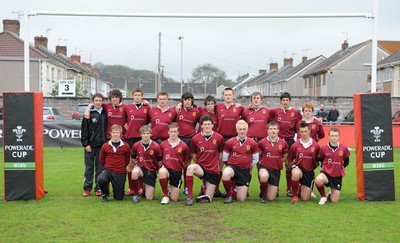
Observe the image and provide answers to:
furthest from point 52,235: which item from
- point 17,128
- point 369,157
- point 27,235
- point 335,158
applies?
point 369,157

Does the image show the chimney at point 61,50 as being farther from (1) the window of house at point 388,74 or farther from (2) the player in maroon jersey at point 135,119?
(2) the player in maroon jersey at point 135,119

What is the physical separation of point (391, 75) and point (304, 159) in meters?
34.2

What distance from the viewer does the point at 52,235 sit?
17.2 feet

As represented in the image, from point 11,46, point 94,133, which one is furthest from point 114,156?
point 11,46

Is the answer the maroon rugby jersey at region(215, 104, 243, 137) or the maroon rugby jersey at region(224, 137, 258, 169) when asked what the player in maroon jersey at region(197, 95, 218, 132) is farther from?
the maroon rugby jersey at region(224, 137, 258, 169)

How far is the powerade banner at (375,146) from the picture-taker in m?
7.30

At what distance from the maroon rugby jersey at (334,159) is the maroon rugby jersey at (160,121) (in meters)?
2.39

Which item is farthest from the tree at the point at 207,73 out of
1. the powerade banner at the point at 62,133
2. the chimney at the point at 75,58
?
the powerade banner at the point at 62,133

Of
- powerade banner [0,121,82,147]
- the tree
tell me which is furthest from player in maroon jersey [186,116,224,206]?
the tree

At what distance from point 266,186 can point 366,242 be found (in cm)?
235

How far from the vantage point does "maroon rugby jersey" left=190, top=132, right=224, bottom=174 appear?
7258mm

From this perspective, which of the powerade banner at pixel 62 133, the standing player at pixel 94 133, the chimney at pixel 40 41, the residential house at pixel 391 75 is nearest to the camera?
the standing player at pixel 94 133

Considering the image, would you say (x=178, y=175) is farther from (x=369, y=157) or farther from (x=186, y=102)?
(x=369, y=157)

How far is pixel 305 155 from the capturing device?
23.7ft
